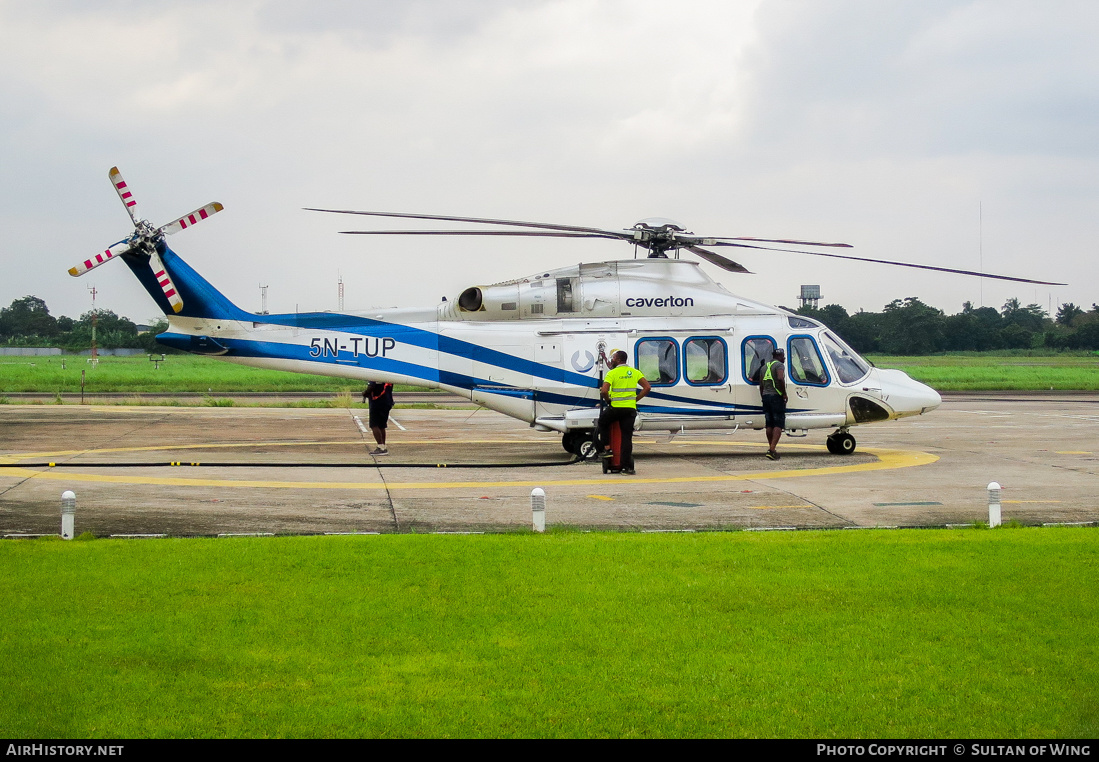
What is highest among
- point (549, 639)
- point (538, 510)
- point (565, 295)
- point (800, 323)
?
point (565, 295)

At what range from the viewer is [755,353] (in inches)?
771

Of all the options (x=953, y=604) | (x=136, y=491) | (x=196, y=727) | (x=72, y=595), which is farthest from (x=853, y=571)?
(x=136, y=491)

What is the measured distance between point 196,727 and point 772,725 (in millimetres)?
2940

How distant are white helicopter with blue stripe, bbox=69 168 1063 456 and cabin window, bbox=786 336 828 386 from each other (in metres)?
0.02

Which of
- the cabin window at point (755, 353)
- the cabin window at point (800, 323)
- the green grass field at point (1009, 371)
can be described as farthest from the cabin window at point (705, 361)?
the green grass field at point (1009, 371)

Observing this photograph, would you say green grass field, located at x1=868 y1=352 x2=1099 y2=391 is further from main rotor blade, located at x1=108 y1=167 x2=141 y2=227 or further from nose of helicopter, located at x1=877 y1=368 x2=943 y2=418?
main rotor blade, located at x1=108 y1=167 x2=141 y2=227

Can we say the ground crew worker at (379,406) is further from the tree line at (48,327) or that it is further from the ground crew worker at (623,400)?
the tree line at (48,327)

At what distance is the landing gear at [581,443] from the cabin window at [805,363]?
4.02 meters

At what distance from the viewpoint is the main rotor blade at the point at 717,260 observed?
1916cm

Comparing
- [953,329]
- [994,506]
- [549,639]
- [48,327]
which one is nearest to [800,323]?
[994,506]

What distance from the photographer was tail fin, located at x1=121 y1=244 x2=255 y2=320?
18.7 metres

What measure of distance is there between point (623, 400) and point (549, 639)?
10427 millimetres

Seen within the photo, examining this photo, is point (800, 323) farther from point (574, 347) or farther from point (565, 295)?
point (565, 295)

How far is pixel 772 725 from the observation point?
209 inches
